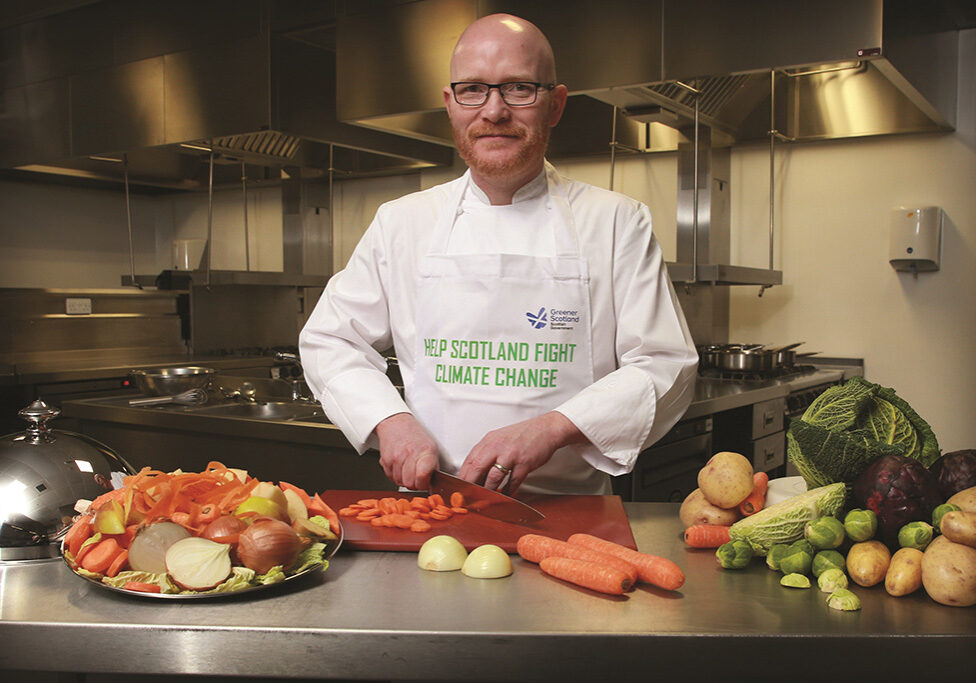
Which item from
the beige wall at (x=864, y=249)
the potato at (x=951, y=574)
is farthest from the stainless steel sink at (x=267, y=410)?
the beige wall at (x=864, y=249)

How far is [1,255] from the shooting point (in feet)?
18.1

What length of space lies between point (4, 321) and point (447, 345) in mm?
3574

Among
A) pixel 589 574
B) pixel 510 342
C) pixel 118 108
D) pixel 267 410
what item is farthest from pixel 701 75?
pixel 118 108

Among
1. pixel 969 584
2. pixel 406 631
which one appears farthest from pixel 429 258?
pixel 969 584

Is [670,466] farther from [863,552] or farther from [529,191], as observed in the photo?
[863,552]

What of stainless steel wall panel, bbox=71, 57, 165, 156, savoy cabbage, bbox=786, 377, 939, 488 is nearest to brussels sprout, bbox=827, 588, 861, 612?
savoy cabbage, bbox=786, 377, 939, 488

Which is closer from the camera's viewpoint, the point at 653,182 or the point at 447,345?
the point at 447,345

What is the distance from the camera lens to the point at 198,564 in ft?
3.37

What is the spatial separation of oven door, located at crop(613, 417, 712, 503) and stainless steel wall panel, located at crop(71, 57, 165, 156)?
2919mm

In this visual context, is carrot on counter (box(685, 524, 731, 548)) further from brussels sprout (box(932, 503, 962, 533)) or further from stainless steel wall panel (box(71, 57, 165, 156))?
stainless steel wall panel (box(71, 57, 165, 156))

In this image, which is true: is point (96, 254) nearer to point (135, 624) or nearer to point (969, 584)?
point (135, 624)

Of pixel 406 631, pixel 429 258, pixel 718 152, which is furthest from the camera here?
pixel 718 152

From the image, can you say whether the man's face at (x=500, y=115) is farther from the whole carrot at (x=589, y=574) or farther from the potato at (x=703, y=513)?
the whole carrot at (x=589, y=574)

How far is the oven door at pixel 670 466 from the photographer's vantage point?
2646 mm
